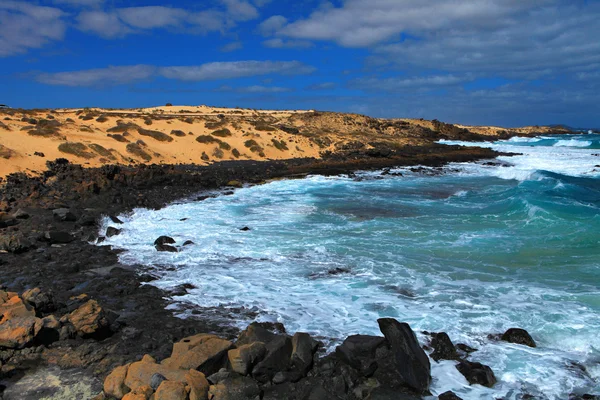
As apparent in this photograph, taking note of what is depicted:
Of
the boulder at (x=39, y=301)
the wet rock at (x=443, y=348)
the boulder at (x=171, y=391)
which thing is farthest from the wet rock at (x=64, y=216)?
the wet rock at (x=443, y=348)

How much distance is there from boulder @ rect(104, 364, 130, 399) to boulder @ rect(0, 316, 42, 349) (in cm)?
166

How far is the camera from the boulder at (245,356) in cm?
559

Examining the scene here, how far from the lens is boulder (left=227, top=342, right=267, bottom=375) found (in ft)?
18.3

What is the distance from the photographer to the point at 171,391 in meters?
4.87

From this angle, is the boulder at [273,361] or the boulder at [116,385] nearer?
the boulder at [116,385]

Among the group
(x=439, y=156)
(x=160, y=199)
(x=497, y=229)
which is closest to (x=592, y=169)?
(x=439, y=156)

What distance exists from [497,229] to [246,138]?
2568 centimetres

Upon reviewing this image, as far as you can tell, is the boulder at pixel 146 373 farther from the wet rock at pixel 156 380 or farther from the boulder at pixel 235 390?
the boulder at pixel 235 390

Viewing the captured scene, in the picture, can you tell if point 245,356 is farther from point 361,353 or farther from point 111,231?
point 111,231

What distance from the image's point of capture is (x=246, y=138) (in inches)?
1453

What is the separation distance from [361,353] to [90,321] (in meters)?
4.02

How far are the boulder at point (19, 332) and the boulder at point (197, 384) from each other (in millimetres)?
2598

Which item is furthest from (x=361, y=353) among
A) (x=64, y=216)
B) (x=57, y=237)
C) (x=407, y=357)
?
(x=64, y=216)

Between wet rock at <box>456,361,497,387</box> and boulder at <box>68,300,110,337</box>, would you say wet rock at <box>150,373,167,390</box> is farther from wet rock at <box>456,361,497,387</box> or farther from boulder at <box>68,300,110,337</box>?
wet rock at <box>456,361,497,387</box>
